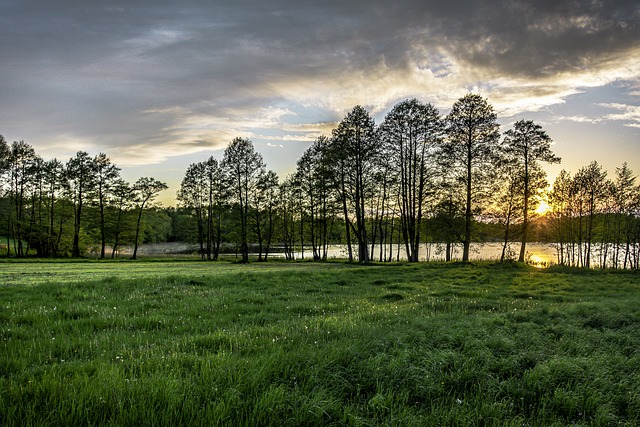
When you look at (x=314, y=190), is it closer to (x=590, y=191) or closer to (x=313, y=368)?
(x=590, y=191)

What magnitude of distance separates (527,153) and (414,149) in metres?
12.3

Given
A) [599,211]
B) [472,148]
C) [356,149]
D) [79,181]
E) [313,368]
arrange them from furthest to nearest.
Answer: [79,181] < [599,211] < [356,149] < [472,148] < [313,368]

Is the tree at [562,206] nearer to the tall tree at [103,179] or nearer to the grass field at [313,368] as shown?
the grass field at [313,368]

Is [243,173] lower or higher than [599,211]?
higher

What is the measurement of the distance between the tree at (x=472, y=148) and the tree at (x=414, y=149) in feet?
6.52

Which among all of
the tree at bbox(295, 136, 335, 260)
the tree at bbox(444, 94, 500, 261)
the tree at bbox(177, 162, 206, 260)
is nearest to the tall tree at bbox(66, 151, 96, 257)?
the tree at bbox(177, 162, 206, 260)

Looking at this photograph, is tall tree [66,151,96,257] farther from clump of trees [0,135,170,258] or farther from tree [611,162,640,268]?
tree [611,162,640,268]

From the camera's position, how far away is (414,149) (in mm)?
40781

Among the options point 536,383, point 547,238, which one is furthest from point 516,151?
point 536,383

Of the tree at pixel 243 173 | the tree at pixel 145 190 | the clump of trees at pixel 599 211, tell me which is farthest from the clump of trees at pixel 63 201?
the clump of trees at pixel 599 211

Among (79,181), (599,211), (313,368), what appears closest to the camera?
(313,368)

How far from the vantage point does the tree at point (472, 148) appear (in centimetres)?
3594

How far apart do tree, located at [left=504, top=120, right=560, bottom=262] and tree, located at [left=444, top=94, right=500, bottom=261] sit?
328cm

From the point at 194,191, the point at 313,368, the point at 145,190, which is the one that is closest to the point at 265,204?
the point at 194,191
